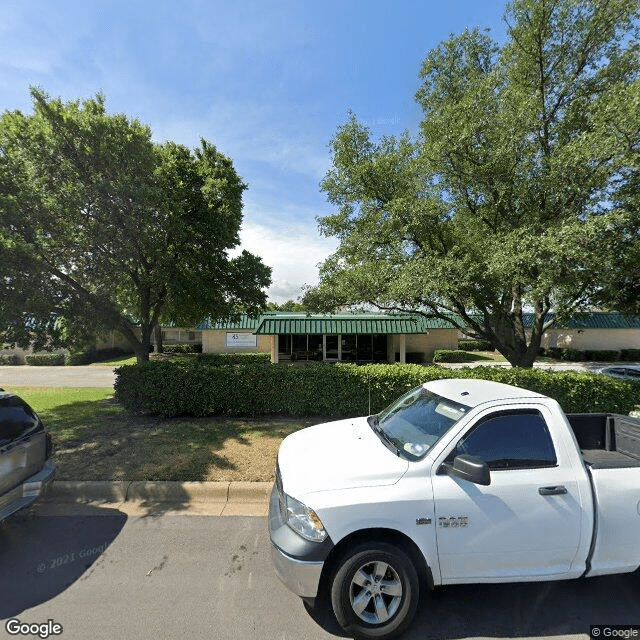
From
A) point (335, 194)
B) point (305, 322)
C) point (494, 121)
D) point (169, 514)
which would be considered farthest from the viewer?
point (305, 322)

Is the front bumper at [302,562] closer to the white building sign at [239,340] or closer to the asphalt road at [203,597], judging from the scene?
the asphalt road at [203,597]

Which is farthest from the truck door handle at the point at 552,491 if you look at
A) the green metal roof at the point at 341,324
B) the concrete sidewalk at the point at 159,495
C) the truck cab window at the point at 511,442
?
the green metal roof at the point at 341,324

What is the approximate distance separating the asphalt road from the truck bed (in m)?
1.11

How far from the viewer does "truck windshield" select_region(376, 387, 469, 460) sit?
2.86 metres

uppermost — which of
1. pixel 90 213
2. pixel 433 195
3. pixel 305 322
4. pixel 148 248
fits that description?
pixel 433 195

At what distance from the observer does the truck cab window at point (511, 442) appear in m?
2.66

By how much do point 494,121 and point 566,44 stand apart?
3.39 meters

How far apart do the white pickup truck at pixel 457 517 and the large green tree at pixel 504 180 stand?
194 inches

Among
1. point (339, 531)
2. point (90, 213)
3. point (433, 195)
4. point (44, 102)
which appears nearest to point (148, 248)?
point (90, 213)

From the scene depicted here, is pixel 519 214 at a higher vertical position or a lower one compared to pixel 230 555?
higher

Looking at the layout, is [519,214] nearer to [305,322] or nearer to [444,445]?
[444,445]

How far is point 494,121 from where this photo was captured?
306 inches

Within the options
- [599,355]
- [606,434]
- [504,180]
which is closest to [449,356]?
[599,355]

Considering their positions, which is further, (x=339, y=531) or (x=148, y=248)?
(x=148, y=248)
